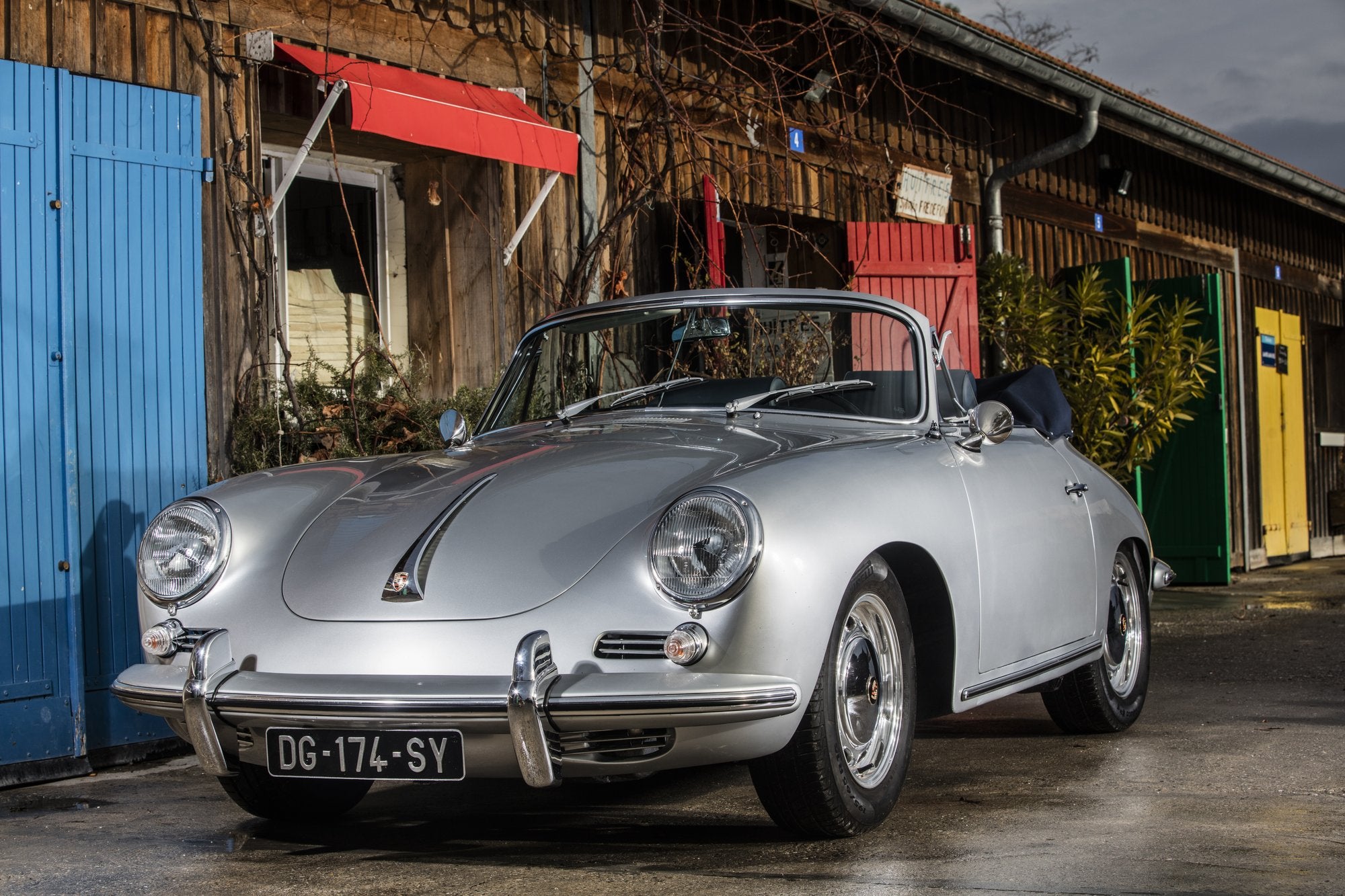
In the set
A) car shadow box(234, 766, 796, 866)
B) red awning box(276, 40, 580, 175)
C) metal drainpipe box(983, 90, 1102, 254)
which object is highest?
metal drainpipe box(983, 90, 1102, 254)

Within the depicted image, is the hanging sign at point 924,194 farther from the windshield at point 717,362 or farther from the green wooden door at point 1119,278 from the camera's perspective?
the windshield at point 717,362

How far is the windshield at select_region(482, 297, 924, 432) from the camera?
4906 mm

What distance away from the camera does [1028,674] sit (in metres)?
4.79

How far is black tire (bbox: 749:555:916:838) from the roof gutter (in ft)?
20.0

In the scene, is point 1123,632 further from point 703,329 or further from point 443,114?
point 443,114

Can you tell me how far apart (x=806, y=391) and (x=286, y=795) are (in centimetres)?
194

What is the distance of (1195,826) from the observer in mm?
3939

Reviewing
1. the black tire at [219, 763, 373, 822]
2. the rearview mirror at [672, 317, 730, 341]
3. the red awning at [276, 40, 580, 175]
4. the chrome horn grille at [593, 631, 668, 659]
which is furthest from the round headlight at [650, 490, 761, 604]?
the red awning at [276, 40, 580, 175]

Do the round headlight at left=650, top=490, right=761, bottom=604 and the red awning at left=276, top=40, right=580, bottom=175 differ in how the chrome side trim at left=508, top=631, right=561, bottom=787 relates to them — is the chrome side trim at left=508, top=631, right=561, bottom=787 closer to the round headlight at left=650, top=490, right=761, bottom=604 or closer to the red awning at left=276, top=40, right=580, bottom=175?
the round headlight at left=650, top=490, right=761, bottom=604

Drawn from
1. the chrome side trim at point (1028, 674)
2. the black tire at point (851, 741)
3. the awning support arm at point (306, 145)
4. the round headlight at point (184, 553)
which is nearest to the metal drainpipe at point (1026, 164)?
the awning support arm at point (306, 145)

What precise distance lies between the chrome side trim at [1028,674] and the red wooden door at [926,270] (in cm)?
503

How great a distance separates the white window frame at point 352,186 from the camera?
7434 mm

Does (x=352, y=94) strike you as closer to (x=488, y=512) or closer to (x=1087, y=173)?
(x=488, y=512)

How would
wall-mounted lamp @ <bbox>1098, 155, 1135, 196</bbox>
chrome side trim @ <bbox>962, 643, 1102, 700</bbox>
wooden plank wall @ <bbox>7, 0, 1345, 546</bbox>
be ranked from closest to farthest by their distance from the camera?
chrome side trim @ <bbox>962, 643, 1102, 700</bbox>, wooden plank wall @ <bbox>7, 0, 1345, 546</bbox>, wall-mounted lamp @ <bbox>1098, 155, 1135, 196</bbox>
